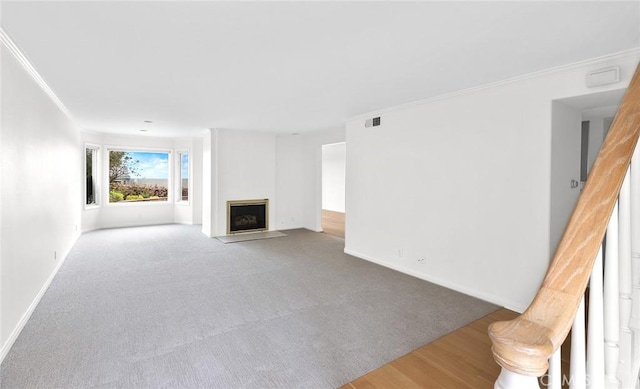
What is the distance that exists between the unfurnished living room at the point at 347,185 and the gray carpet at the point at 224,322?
0.02 m

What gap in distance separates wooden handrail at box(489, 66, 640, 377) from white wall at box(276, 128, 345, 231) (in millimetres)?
6846

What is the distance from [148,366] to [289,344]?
3.42 ft

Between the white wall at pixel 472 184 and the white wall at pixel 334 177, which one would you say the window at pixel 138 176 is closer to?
the white wall at pixel 334 177

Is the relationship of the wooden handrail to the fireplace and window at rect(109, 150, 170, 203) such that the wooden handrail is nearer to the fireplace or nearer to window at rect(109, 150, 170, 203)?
the fireplace

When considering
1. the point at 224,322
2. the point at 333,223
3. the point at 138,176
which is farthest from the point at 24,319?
the point at 333,223

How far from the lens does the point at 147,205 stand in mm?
8352

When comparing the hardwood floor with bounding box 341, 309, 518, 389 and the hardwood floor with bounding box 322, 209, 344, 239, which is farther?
the hardwood floor with bounding box 322, 209, 344, 239

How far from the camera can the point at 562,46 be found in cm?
243

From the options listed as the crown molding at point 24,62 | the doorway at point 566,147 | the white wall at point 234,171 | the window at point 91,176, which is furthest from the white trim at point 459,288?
the window at point 91,176

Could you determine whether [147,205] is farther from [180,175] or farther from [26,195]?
[26,195]

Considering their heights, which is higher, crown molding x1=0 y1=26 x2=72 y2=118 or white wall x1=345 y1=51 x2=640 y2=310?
crown molding x1=0 y1=26 x2=72 y2=118

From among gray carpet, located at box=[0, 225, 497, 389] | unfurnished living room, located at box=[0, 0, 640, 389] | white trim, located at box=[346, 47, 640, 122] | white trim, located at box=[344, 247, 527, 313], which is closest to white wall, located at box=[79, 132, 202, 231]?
unfurnished living room, located at box=[0, 0, 640, 389]

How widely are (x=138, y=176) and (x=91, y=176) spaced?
103 cm

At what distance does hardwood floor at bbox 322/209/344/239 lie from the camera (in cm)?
755
